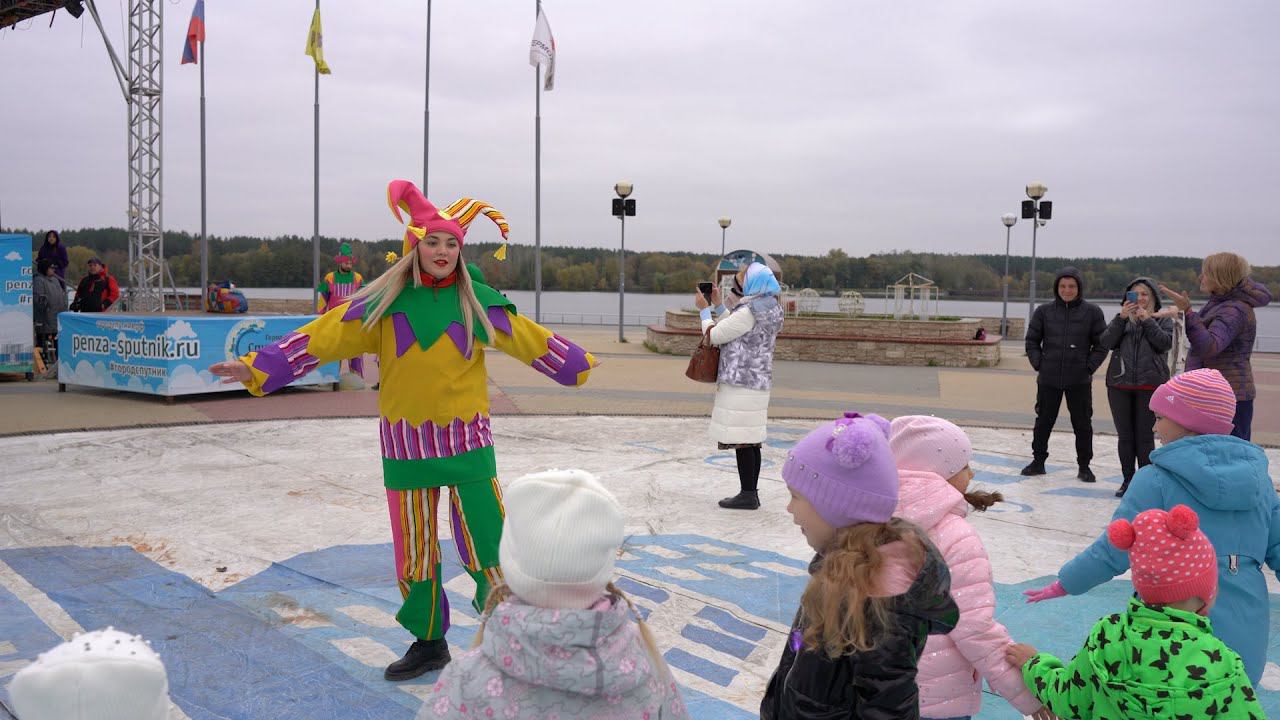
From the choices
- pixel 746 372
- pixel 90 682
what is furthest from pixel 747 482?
pixel 90 682

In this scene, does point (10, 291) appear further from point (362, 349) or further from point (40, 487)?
point (362, 349)

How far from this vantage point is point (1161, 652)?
207cm

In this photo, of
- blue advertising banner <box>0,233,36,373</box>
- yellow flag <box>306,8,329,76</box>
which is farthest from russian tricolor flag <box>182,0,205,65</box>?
blue advertising banner <box>0,233,36,373</box>

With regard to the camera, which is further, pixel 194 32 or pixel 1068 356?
pixel 194 32

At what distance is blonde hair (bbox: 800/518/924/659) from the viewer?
1991mm

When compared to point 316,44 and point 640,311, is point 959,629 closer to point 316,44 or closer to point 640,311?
point 316,44

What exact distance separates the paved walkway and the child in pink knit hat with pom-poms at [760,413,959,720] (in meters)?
8.95

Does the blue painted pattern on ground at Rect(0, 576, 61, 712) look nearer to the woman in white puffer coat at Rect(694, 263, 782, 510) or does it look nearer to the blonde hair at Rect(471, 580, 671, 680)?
the blonde hair at Rect(471, 580, 671, 680)

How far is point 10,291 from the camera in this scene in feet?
44.8

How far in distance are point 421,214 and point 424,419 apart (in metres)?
0.84

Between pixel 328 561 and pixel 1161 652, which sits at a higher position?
pixel 1161 652

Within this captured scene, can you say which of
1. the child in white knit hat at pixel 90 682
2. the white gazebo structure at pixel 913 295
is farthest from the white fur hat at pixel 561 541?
the white gazebo structure at pixel 913 295

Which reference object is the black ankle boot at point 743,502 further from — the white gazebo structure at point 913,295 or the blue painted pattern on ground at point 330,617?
the white gazebo structure at point 913,295

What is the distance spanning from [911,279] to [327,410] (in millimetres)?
19419
